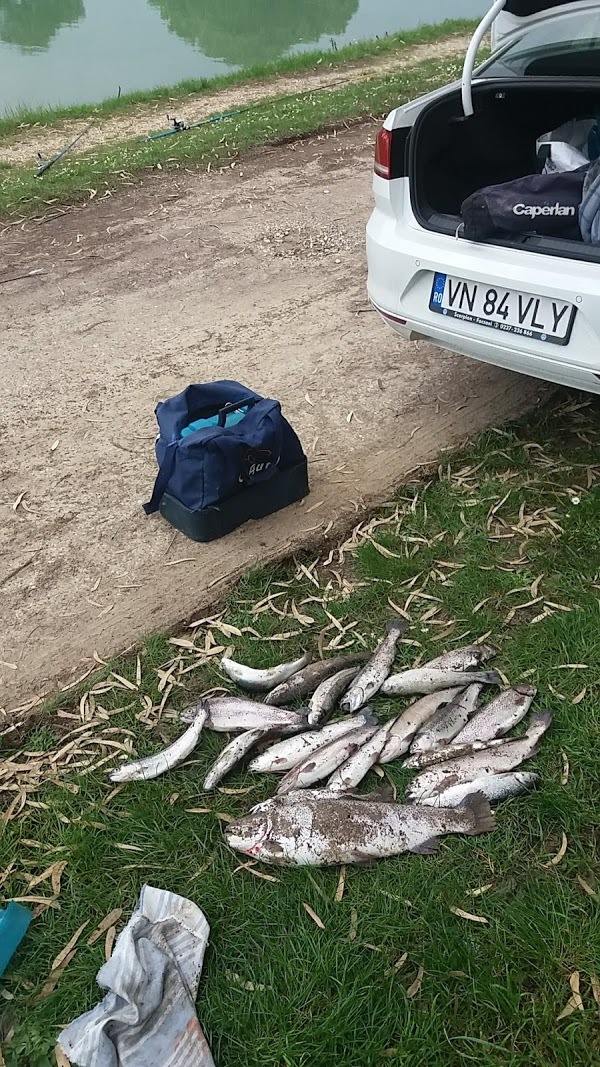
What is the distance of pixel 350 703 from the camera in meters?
3.00

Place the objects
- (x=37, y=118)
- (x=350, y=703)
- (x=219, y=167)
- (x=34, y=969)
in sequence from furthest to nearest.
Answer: (x=37, y=118)
(x=219, y=167)
(x=350, y=703)
(x=34, y=969)

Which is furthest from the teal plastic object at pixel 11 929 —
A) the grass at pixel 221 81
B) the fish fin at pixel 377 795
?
the grass at pixel 221 81

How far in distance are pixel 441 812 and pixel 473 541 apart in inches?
57.9

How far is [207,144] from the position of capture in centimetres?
902

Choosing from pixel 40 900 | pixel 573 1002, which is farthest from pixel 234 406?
pixel 573 1002

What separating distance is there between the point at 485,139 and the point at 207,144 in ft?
17.7

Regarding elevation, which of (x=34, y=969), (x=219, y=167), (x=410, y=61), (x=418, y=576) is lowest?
(x=34, y=969)

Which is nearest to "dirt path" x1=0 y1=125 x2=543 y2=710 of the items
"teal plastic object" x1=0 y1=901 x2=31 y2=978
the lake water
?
"teal plastic object" x1=0 y1=901 x2=31 y2=978

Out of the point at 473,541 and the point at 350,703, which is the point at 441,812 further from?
the point at 473,541

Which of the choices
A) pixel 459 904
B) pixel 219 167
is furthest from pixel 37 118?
pixel 459 904

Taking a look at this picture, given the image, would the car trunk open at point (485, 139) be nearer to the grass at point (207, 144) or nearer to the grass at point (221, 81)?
the grass at point (207, 144)

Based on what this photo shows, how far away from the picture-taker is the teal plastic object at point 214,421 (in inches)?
152

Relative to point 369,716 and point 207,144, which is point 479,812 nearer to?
point 369,716

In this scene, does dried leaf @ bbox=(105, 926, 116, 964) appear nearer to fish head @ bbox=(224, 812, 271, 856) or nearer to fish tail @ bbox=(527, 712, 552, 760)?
fish head @ bbox=(224, 812, 271, 856)
